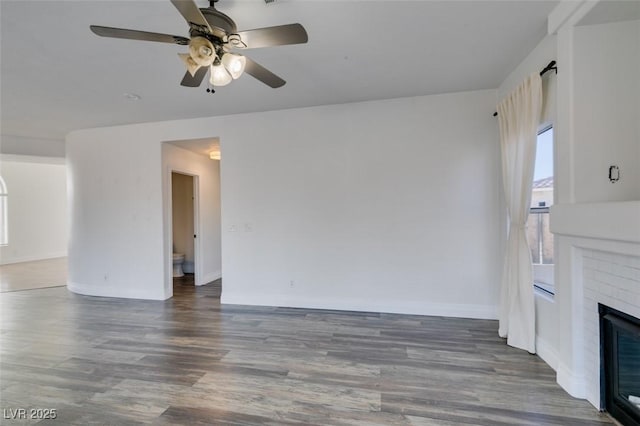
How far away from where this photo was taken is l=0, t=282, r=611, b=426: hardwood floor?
1980mm

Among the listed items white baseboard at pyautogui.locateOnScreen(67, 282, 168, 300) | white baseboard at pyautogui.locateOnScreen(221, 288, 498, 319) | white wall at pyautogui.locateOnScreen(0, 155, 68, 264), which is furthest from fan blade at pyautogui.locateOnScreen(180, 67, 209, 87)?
white wall at pyautogui.locateOnScreen(0, 155, 68, 264)

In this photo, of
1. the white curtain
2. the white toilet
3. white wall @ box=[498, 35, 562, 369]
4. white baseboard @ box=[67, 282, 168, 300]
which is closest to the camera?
white wall @ box=[498, 35, 562, 369]

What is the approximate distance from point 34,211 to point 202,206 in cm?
692

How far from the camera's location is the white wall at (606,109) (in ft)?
6.63

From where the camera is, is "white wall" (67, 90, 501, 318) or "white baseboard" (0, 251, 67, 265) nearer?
"white wall" (67, 90, 501, 318)

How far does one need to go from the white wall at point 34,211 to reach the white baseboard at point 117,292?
15.2ft

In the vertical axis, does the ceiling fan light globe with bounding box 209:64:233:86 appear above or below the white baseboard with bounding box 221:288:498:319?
above

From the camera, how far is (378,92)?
3.64m

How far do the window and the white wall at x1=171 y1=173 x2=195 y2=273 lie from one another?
616 cm

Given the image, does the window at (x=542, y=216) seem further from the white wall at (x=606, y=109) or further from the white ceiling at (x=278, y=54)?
the white ceiling at (x=278, y=54)

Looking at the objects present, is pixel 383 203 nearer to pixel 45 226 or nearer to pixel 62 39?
pixel 62 39

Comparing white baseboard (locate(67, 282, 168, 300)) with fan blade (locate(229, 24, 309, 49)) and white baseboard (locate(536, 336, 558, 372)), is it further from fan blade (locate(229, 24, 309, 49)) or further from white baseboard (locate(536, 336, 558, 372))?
white baseboard (locate(536, 336, 558, 372))

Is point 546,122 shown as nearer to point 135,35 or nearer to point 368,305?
point 368,305

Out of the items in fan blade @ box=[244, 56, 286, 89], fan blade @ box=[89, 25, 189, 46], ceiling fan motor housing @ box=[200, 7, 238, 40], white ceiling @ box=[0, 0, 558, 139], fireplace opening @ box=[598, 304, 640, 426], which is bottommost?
fireplace opening @ box=[598, 304, 640, 426]
